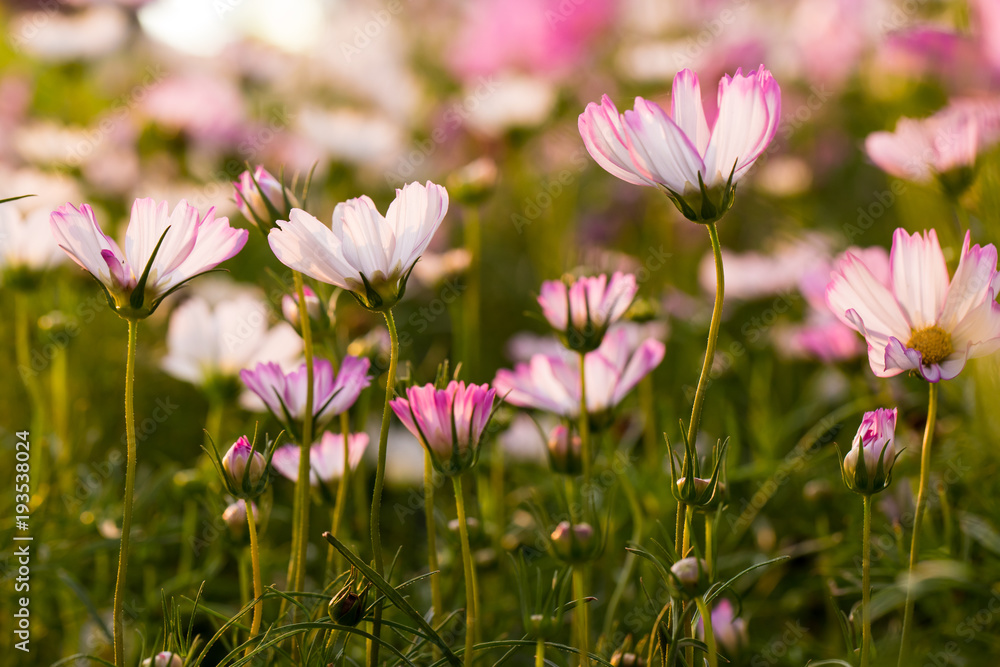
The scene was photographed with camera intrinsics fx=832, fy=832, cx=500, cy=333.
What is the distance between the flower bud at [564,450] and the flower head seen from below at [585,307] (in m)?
0.06

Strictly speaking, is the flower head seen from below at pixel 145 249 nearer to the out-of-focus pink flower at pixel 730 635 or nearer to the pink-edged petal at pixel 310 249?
the pink-edged petal at pixel 310 249

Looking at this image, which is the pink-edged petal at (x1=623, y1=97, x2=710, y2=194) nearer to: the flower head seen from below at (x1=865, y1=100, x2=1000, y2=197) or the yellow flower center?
the yellow flower center

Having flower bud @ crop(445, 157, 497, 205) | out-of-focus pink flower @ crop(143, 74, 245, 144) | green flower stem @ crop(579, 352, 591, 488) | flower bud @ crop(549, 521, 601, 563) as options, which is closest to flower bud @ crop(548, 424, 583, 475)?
green flower stem @ crop(579, 352, 591, 488)

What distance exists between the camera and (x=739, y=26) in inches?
73.2

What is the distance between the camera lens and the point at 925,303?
0.52m

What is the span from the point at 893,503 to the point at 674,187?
1.78 ft

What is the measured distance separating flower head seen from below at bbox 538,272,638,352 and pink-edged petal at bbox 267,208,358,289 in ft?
0.58

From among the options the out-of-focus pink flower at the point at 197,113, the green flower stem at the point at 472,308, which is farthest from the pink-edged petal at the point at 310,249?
the out-of-focus pink flower at the point at 197,113

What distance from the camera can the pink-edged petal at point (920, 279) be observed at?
0.52m

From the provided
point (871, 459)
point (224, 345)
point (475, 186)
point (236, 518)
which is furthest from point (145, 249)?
point (475, 186)

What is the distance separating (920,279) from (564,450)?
263mm

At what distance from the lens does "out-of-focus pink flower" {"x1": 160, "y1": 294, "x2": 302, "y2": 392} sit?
0.77m

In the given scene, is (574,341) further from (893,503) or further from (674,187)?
(893,503)

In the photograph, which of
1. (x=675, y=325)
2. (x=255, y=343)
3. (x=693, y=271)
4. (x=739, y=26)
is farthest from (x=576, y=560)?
(x=739, y=26)
